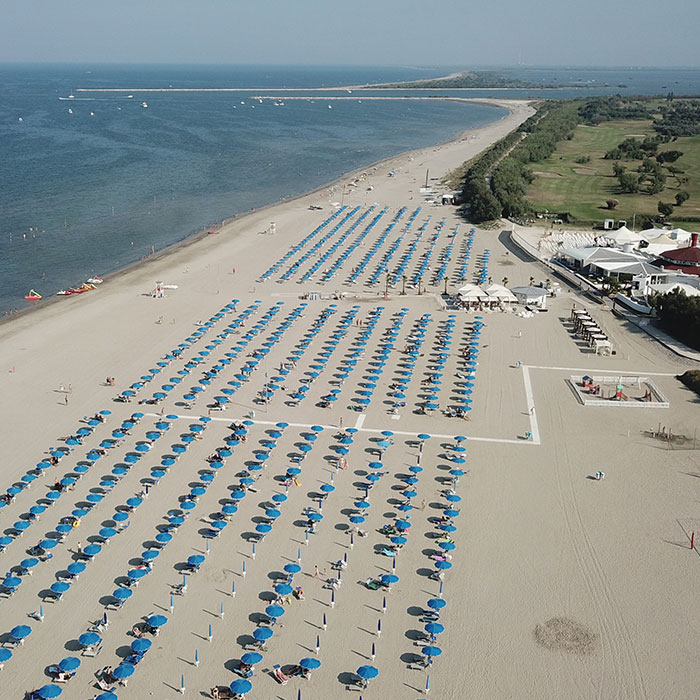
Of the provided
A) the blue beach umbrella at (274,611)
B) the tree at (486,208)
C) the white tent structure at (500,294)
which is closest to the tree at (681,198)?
the tree at (486,208)

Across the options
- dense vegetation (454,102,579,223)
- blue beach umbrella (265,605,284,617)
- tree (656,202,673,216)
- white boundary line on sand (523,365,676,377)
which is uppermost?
dense vegetation (454,102,579,223)

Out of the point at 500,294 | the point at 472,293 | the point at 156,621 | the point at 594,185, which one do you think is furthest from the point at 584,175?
the point at 156,621

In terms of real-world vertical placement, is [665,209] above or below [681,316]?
above

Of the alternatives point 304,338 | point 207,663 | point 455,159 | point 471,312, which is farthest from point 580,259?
point 455,159

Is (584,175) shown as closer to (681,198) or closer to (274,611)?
(681,198)

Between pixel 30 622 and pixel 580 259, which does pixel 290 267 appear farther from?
pixel 30 622

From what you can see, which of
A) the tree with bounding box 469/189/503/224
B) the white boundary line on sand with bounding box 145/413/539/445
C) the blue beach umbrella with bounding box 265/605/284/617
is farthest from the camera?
the tree with bounding box 469/189/503/224

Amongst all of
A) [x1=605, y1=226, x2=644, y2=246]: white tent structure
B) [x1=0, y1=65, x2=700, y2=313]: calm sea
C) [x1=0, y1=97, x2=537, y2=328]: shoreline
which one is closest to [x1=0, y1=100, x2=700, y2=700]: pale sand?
[x1=0, y1=97, x2=537, y2=328]: shoreline

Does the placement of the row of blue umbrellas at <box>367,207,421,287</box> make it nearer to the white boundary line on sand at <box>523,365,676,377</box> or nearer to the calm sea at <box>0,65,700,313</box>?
the white boundary line on sand at <box>523,365,676,377</box>
